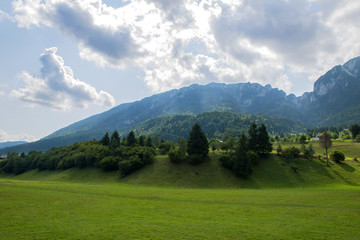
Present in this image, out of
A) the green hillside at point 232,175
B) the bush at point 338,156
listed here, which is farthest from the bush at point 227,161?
the bush at point 338,156

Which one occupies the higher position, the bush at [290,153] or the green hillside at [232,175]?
the bush at [290,153]

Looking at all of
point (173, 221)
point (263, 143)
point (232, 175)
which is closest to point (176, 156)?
point (232, 175)

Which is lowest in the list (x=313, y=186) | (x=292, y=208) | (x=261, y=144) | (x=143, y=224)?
(x=313, y=186)

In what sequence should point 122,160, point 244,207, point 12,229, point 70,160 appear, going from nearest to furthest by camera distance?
1. point 12,229
2. point 244,207
3. point 122,160
4. point 70,160

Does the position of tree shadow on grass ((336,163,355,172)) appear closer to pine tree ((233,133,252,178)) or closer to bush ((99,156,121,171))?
pine tree ((233,133,252,178))

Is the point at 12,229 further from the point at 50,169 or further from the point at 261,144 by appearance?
the point at 50,169

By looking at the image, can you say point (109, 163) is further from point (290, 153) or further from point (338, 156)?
point (338, 156)

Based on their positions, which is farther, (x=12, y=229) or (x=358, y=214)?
(x=358, y=214)

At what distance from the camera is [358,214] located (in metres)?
24.1

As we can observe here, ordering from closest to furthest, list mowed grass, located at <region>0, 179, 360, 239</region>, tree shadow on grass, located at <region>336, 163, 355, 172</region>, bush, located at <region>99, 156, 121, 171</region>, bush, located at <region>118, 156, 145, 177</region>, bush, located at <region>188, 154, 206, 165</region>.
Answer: mowed grass, located at <region>0, 179, 360, 239</region>, tree shadow on grass, located at <region>336, 163, 355, 172</region>, bush, located at <region>118, 156, 145, 177</region>, bush, located at <region>188, 154, 206, 165</region>, bush, located at <region>99, 156, 121, 171</region>

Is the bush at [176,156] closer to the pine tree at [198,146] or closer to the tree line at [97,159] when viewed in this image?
the pine tree at [198,146]

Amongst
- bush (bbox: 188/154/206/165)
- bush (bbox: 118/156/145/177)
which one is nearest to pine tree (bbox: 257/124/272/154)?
bush (bbox: 188/154/206/165)

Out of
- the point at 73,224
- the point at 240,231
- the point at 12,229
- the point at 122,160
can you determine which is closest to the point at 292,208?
the point at 240,231

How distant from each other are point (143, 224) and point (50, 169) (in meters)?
100
